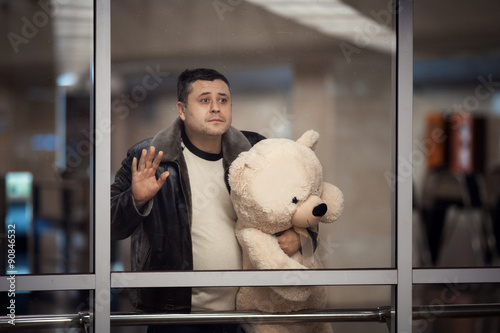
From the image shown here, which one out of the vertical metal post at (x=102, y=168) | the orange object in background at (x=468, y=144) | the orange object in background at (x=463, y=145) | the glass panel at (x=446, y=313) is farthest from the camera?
the orange object in background at (x=463, y=145)

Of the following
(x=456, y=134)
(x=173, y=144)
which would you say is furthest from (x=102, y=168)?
(x=456, y=134)

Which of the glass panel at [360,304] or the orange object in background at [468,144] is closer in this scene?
the glass panel at [360,304]

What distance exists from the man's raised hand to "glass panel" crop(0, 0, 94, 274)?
175 mm

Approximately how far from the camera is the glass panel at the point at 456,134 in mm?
2031

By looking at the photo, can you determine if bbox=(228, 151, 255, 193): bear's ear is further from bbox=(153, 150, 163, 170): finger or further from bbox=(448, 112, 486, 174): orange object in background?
bbox=(448, 112, 486, 174): orange object in background

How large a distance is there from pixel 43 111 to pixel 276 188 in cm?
84

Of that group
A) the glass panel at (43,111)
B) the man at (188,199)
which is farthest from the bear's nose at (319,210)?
the glass panel at (43,111)

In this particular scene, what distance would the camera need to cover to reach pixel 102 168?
5.39ft

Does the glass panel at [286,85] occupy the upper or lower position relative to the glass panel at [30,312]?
upper

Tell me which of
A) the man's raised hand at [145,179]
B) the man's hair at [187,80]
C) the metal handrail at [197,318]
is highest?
the man's hair at [187,80]

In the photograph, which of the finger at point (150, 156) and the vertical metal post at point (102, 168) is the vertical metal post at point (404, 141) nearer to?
the finger at point (150, 156)

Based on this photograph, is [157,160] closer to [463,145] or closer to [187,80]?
[187,80]

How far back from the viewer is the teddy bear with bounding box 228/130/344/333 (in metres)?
1.66

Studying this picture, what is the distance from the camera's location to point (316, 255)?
5.89 feet
